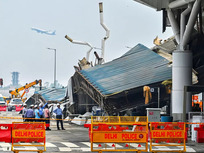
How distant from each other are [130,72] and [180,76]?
1131 centimetres

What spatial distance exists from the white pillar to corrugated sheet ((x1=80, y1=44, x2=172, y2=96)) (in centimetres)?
652

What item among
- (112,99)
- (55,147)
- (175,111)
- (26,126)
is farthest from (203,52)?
(26,126)

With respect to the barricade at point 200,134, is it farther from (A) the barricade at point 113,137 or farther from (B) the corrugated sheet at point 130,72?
(B) the corrugated sheet at point 130,72

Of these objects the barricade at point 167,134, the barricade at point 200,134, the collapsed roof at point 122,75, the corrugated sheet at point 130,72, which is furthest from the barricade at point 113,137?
the corrugated sheet at point 130,72

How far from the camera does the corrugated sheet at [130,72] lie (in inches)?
1537

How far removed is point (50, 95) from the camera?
7481 cm

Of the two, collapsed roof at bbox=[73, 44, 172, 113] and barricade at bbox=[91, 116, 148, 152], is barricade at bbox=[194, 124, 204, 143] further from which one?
collapsed roof at bbox=[73, 44, 172, 113]

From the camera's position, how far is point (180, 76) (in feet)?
103

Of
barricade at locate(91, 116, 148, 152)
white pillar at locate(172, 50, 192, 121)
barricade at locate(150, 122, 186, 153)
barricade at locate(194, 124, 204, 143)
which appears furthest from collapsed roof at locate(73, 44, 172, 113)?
barricade at locate(91, 116, 148, 152)

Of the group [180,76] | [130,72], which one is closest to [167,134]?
[180,76]

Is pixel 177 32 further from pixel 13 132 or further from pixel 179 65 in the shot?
pixel 13 132

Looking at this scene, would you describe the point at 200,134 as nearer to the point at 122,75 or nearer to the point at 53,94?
the point at 122,75

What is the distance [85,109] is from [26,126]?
32.3 m

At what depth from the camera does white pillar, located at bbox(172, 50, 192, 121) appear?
1227 inches
